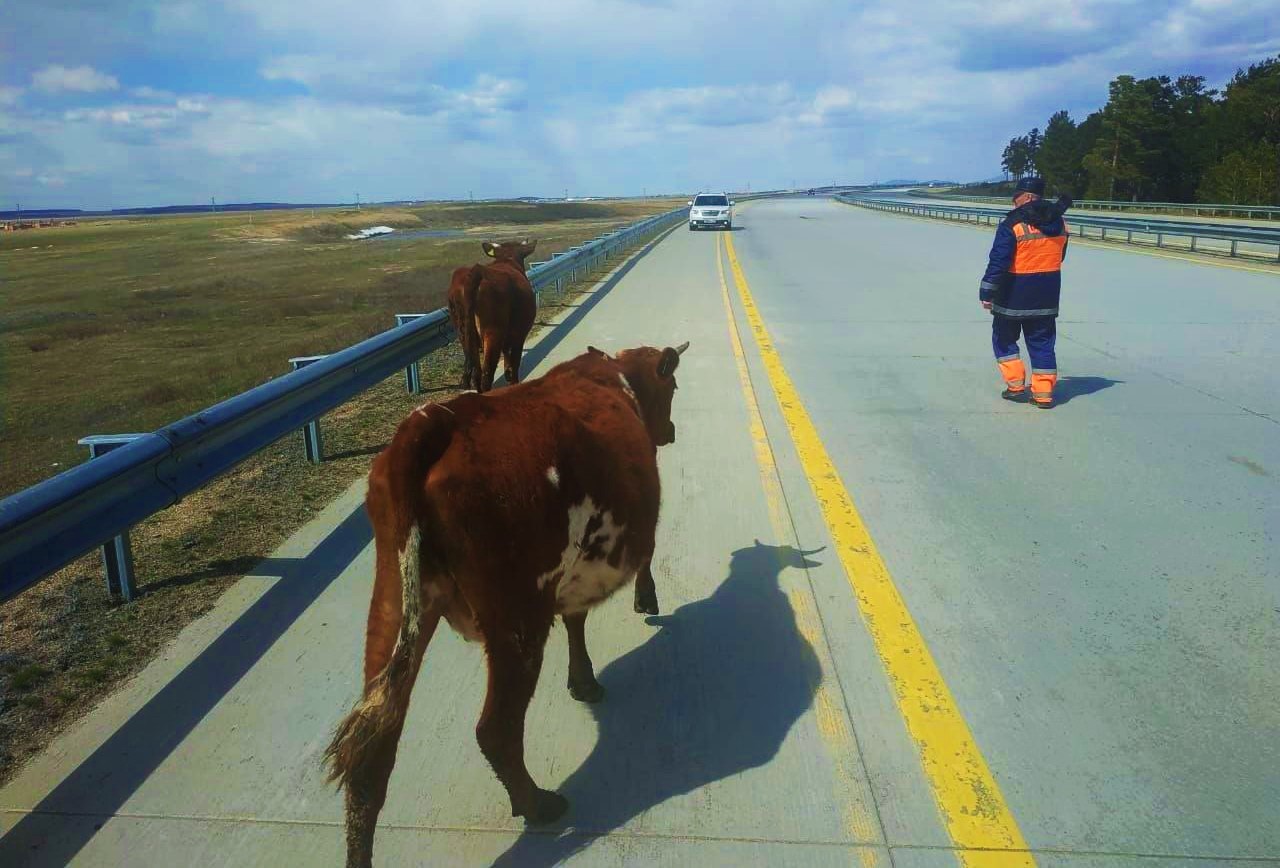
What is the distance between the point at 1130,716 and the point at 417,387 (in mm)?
7382

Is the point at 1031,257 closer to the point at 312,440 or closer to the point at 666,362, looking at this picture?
the point at 666,362

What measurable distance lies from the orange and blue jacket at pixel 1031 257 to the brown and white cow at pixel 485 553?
21.2 feet

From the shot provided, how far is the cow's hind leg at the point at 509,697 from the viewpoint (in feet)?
9.55

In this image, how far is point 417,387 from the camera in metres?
9.70

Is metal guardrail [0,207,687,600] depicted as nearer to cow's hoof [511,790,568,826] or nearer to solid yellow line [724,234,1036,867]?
cow's hoof [511,790,568,826]

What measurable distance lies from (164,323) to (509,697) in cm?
1586

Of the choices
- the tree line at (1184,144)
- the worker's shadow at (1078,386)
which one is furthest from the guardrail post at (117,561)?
the tree line at (1184,144)

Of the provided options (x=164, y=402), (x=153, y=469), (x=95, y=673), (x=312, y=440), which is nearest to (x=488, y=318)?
(x=312, y=440)

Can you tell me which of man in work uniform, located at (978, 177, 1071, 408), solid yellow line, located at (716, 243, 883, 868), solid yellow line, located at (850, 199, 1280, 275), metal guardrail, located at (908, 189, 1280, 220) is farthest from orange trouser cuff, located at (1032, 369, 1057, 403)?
metal guardrail, located at (908, 189, 1280, 220)

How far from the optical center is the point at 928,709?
3.79 metres

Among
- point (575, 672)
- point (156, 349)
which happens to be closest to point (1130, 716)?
point (575, 672)

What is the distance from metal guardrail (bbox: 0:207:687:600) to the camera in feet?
11.8

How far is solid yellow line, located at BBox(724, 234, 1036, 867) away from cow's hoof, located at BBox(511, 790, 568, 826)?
124 cm

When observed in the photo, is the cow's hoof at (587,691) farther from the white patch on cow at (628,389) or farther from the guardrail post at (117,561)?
the guardrail post at (117,561)
